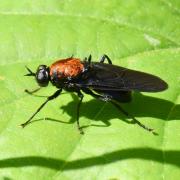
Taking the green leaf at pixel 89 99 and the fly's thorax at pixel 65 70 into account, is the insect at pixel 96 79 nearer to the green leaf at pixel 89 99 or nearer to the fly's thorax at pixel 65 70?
the fly's thorax at pixel 65 70

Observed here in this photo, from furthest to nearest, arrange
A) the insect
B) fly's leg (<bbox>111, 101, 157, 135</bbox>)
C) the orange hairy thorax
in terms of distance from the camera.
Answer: the orange hairy thorax < the insect < fly's leg (<bbox>111, 101, 157, 135</bbox>)

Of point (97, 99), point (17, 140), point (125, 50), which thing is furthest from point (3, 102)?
point (125, 50)

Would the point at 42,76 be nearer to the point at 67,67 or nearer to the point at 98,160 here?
the point at 67,67

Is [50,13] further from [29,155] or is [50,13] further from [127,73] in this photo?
[29,155]

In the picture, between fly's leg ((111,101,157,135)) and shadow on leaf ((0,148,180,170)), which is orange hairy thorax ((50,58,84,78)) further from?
shadow on leaf ((0,148,180,170))

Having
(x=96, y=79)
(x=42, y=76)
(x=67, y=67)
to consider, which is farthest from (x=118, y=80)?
(x=42, y=76)

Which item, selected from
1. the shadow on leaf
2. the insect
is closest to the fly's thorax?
the insect
